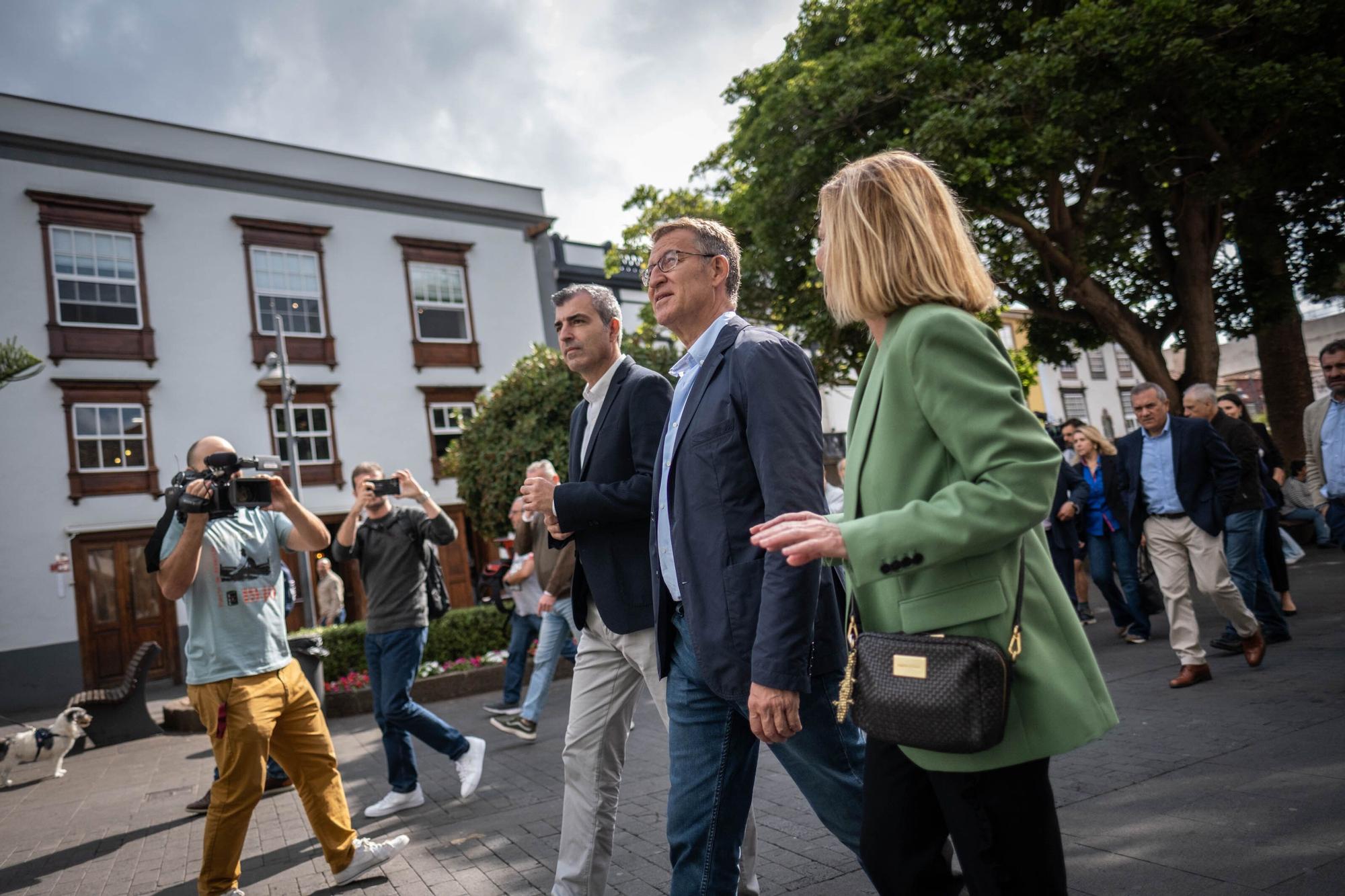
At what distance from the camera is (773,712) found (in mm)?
2166

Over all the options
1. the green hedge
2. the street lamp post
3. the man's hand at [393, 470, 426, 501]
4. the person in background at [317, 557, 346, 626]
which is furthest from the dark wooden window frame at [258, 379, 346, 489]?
the man's hand at [393, 470, 426, 501]

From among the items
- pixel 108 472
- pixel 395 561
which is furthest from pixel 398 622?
pixel 108 472

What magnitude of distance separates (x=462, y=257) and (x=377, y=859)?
72.5 ft

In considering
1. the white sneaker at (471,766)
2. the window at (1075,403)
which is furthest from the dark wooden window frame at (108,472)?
the window at (1075,403)

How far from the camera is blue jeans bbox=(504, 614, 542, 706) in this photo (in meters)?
8.84

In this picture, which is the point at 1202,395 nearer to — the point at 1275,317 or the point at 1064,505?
the point at 1064,505

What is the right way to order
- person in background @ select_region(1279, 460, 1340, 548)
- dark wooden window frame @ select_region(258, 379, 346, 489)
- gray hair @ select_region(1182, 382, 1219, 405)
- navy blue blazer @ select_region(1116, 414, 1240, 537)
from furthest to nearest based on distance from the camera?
dark wooden window frame @ select_region(258, 379, 346, 489) → person in background @ select_region(1279, 460, 1340, 548) → gray hair @ select_region(1182, 382, 1219, 405) → navy blue blazer @ select_region(1116, 414, 1240, 537)

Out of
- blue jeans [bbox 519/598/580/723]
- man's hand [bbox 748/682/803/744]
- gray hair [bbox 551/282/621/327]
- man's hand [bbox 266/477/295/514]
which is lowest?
blue jeans [bbox 519/598/580/723]

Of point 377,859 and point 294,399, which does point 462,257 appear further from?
point 377,859

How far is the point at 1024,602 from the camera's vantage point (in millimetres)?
1781

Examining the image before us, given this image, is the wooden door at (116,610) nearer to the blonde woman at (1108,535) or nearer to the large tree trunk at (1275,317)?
the blonde woman at (1108,535)

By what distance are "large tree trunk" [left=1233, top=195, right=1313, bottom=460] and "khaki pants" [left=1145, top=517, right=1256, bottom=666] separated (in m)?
9.78

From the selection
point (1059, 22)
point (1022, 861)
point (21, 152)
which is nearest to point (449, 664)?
point (1022, 861)

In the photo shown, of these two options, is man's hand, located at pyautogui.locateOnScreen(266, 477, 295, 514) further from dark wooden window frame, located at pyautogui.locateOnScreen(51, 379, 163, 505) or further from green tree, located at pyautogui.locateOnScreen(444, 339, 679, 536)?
dark wooden window frame, located at pyautogui.locateOnScreen(51, 379, 163, 505)
